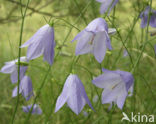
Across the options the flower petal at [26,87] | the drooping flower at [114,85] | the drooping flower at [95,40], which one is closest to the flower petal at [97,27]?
the drooping flower at [95,40]

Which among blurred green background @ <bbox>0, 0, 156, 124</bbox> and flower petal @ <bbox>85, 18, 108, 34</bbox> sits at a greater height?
flower petal @ <bbox>85, 18, 108, 34</bbox>

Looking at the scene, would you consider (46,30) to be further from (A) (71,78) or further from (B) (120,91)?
(B) (120,91)

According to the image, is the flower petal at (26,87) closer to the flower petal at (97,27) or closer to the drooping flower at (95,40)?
the drooping flower at (95,40)

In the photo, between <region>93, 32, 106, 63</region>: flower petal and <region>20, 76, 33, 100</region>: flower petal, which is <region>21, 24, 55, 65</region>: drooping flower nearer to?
<region>93, 32, 106, 63</region>: flower petal

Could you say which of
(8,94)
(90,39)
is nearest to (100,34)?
(90,39)

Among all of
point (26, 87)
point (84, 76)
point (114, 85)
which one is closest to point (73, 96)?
point (114, 85)

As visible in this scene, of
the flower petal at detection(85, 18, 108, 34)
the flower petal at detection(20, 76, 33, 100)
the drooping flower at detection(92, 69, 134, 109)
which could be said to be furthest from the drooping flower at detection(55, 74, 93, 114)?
the flower petal at detection(20, 76, 33, 100)

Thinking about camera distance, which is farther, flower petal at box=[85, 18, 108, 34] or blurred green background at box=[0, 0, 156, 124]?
blurred green background at box=[0, 0, 156, 124]
